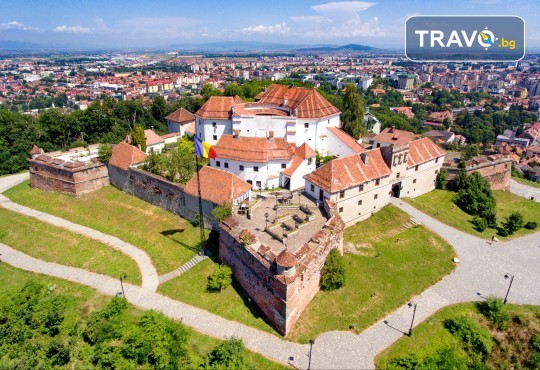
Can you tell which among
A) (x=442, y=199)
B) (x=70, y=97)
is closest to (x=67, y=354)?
(x=442, y=199)

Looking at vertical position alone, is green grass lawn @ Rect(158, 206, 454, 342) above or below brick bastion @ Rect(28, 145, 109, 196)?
below

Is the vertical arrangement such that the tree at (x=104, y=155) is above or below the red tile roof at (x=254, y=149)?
below

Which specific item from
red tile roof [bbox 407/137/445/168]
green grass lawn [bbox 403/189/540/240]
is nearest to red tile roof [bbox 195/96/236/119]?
red tile roof [bbox 407/137/445/168]

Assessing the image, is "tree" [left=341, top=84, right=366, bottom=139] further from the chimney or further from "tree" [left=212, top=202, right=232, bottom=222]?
"tree" [left=212, top=202, right=232, bottom=222]

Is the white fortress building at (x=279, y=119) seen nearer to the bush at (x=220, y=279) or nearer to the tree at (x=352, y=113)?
the tree at (x=352, y=113)

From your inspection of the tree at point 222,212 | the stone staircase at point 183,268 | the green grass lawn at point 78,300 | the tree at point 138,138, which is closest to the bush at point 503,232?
the green grass lawn at point 78,300

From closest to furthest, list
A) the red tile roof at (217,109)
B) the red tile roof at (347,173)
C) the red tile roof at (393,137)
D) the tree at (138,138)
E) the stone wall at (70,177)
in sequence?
1. the red tile roof at (347,173)
2. the stone wall at (70,177)
3. the red tile roof at (393,137)
4. the red tile roof at (217,109)
5. the tree at (138,138)
